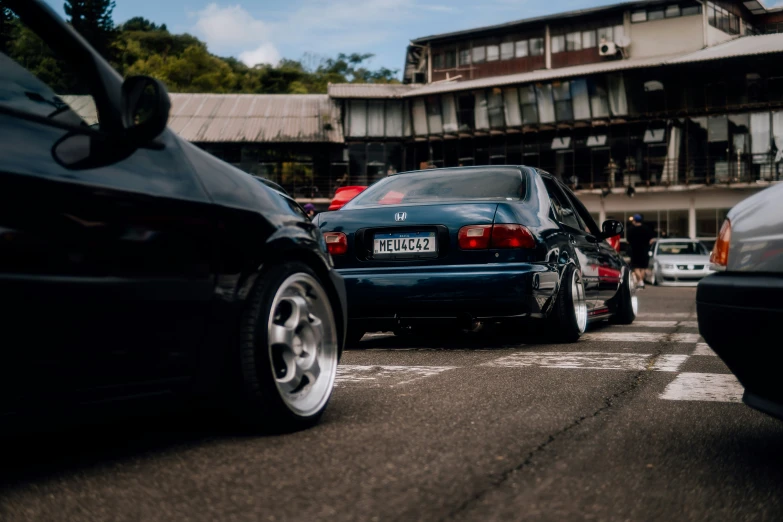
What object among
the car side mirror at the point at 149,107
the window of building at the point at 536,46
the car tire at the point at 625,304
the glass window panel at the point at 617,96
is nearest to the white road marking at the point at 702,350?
the car tire at the point at 625,304

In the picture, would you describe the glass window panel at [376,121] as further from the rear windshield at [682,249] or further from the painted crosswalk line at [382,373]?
the painted crosswalk line at [382,373]

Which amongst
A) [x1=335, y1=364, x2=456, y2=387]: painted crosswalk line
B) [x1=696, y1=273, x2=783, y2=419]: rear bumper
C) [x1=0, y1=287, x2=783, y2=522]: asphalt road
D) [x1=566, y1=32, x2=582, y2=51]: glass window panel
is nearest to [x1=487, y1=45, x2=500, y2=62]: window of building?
[x1=566, y1=32, x2=582, y2=51]: glass window panel

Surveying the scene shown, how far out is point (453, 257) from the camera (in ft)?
21.5

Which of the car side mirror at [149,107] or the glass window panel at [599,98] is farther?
the glass window panel at [599,98]

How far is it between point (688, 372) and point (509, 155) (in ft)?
146

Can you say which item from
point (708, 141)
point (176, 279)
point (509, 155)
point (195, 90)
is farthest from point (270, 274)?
point (195, 90)

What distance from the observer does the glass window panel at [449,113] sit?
49844mm

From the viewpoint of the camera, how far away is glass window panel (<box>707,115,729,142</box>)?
140 feet

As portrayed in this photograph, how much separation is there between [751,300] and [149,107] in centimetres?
203

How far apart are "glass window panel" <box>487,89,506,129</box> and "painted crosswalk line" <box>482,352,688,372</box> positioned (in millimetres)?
Answer: 42954

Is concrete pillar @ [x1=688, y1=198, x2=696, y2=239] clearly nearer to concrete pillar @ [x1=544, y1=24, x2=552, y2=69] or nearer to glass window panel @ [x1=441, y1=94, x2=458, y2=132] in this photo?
concrete pillar @ [x1=544, y1=24, x2=552, y2=69]

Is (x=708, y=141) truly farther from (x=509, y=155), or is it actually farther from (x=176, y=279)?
(x=176, y=279)

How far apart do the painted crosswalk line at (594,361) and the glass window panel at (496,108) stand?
42954 mm

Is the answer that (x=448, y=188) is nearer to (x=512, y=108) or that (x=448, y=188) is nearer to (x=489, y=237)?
(x=489, y=237)
